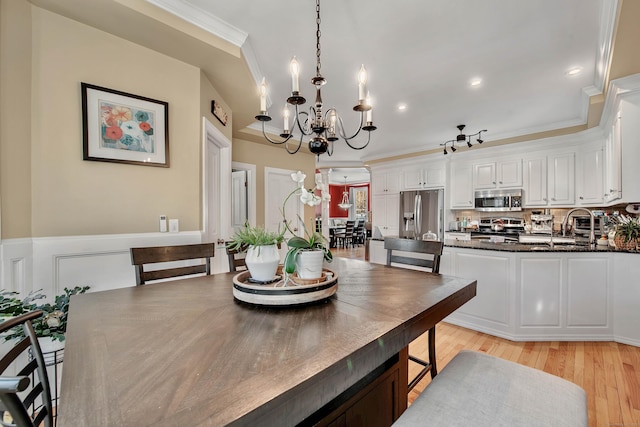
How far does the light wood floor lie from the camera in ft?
5.66

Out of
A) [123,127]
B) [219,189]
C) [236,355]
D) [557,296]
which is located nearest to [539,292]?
[557,296]

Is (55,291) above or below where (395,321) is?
below

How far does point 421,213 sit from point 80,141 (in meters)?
5.42

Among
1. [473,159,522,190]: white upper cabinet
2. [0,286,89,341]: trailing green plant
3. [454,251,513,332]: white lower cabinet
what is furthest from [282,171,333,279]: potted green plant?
[473,159,522,190]: white upper cabinet

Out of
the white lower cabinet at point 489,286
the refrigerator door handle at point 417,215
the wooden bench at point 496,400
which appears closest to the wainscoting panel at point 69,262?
the wooden bench at point 496,400

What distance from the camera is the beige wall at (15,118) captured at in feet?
5.16

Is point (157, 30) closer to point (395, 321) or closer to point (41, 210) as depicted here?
point (41, 210)

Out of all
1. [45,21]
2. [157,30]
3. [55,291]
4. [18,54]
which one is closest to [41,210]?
[55,291]

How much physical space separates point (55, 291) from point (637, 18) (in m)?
4.06

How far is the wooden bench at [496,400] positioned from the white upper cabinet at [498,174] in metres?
4.62

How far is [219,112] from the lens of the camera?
2.87 metres

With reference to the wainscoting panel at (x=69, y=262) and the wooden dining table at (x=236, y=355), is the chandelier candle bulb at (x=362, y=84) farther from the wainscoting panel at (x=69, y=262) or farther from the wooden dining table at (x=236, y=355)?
the wainscoting panel at (x=69, y=262)

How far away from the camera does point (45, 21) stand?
68.7 inches

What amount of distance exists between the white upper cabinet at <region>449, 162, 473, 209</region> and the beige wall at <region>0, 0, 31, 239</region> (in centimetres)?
584
